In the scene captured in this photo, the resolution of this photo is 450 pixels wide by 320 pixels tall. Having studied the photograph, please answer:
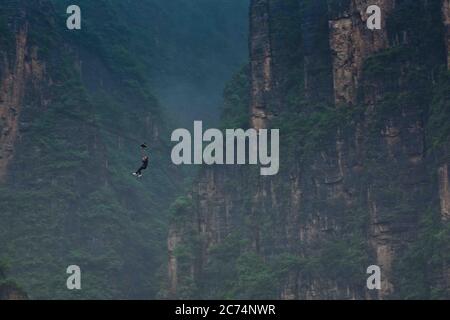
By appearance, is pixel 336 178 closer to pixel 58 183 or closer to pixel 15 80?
pixel 58 183

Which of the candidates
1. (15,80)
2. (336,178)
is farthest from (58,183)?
(336,178)

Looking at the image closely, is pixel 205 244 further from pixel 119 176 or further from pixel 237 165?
pixel 119 176

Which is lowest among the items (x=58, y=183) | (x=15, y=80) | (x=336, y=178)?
(x=336, y=178)

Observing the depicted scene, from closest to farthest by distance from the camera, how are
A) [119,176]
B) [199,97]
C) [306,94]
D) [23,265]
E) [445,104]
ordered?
[445,104]
[306,94]
[23,265]
[119,176]
[199,97]

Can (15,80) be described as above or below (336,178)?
above

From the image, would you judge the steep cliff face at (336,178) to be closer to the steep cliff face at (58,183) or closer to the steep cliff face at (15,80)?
the steep cliff face at (58,183)

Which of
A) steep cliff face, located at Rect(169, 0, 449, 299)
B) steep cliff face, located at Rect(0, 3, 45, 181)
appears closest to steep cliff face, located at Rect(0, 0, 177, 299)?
steep cliff face, located at Rect(0, 3, 45, 181)

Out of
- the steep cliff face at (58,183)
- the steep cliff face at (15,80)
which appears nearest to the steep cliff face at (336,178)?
the steep cliff face at (58,183)

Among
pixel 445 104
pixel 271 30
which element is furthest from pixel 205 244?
pixel 445 104

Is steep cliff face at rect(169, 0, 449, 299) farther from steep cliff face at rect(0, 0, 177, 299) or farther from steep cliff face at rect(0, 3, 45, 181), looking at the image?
steep cliff face at rect(0, 3, 45, 181)
